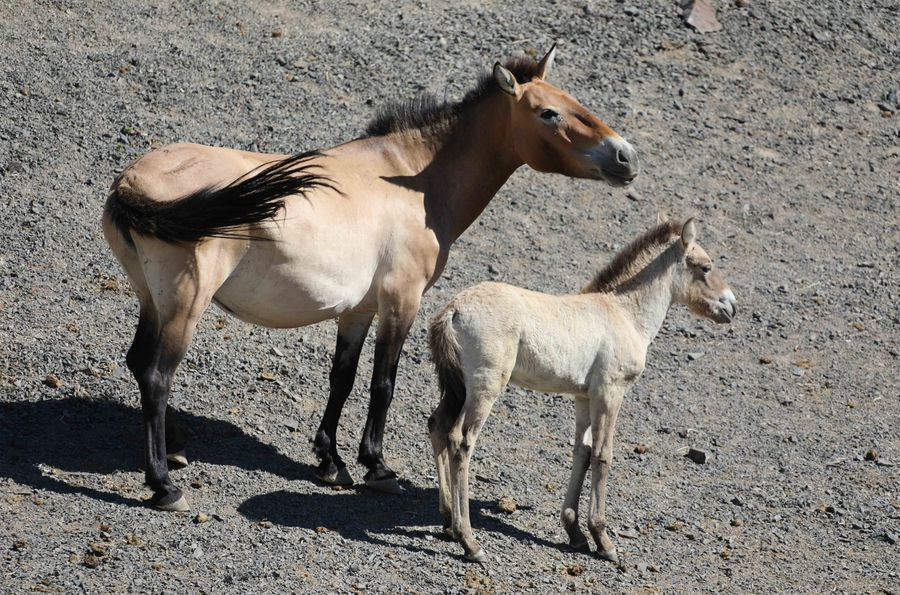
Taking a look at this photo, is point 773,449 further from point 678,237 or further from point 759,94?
point 759,94

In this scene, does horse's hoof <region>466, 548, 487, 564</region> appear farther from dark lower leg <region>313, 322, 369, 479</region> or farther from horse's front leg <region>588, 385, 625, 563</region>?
dark lower leg <region>313, 322, 369, 479</region>

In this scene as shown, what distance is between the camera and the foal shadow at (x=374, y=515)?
21.5ft

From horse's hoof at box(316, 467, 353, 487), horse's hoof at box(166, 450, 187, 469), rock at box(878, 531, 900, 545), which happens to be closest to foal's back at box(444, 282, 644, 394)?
horse's hoof at box(316, 467, 353, 487)

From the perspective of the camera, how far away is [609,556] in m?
6.71

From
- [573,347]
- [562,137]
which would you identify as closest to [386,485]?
[573,347]

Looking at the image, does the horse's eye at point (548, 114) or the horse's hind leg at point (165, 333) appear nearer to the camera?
the horse's hind leg at point (165, 333)

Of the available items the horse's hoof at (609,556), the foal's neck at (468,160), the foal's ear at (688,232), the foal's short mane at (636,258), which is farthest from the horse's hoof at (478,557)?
the foal's ear at (688,232)

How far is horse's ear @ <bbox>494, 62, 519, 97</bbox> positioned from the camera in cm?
723

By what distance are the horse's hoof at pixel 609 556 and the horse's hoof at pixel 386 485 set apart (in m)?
1.37

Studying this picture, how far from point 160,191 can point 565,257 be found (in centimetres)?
533

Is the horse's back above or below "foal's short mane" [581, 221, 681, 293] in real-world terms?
above

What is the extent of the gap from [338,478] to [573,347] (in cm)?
183

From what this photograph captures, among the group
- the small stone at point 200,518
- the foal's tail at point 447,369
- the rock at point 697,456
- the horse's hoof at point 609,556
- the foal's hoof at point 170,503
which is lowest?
the rock at point 697,456

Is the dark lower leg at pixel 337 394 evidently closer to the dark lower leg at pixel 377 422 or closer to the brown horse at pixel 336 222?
the brown horse at pixel 336 222
